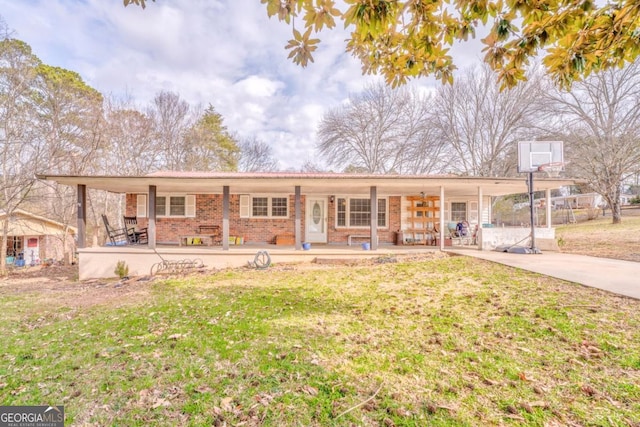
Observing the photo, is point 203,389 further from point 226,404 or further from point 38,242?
point 38,242

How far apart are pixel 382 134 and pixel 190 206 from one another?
16.7 meters

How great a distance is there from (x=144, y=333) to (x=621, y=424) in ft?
16.8

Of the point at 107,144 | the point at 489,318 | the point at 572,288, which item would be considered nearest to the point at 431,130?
the point at 572,288

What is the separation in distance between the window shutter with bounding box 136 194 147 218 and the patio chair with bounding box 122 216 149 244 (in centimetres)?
32

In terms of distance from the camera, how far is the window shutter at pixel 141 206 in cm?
1228

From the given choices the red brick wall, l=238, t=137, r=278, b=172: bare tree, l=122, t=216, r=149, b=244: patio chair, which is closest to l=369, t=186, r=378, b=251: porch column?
the red brick wall

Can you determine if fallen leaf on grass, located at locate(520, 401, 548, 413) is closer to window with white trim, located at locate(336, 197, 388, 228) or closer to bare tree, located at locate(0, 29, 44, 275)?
window with white trim, located at locate(336, 197, 388, 228)

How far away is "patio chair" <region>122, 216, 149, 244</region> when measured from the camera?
11.3 meters

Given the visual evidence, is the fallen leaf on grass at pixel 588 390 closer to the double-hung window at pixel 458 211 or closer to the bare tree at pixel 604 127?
the double-hung window at pixel 458 211

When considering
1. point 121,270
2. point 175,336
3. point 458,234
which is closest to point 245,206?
point 121,270

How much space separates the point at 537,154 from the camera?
30.6 feet

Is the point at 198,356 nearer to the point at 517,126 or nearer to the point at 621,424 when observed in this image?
the point at 621,424

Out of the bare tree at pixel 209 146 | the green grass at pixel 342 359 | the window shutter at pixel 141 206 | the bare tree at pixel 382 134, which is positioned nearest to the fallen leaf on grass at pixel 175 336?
the green grass at pixel 342 359

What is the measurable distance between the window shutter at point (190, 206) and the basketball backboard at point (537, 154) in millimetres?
12941
